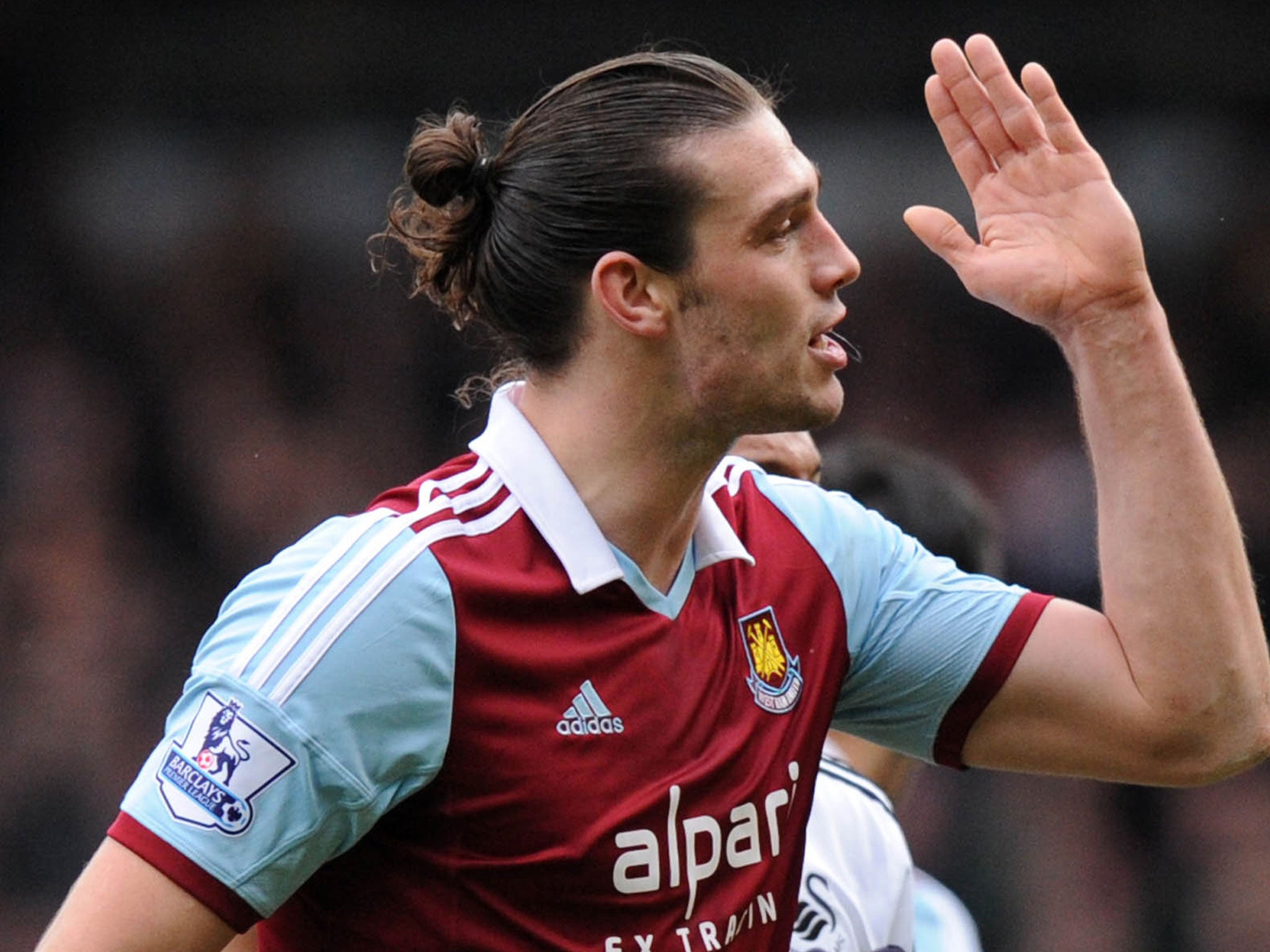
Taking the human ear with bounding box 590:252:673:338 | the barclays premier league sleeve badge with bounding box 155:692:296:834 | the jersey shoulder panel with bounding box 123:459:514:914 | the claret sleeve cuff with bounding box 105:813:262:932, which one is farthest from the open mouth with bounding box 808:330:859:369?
the claret sleeve cuff with bounding box 105:813:262:932

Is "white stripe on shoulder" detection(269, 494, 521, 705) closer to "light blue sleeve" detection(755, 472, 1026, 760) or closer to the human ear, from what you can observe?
the human ear

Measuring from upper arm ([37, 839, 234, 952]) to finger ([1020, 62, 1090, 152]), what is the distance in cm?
137

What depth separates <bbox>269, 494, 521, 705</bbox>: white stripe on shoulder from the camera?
1.95 meters

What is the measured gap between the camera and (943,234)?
2434 mm

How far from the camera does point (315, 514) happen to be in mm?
8234

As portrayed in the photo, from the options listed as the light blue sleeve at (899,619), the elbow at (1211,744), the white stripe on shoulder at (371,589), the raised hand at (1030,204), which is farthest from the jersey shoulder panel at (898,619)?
the white stripe on shoulder at (371,589)

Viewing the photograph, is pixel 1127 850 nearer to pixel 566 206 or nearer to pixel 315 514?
pixel 315 514

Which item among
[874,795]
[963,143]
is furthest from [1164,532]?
[874,795]

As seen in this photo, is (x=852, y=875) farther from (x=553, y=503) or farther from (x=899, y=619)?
(x=553, y=503)

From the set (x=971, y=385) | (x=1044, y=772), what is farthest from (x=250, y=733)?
(x=971, y=385)

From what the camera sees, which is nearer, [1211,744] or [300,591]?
[300,591]

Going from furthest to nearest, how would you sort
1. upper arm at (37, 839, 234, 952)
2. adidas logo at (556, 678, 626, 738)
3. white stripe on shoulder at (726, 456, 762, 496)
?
white stripe on shoulder at (726, 456, 762, 496), adidas logo at (556, 678, 626, 738), upper arm at (37, 839, 234, 952)

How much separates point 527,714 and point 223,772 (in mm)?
354

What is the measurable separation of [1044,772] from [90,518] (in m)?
6.51
